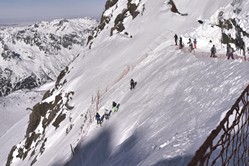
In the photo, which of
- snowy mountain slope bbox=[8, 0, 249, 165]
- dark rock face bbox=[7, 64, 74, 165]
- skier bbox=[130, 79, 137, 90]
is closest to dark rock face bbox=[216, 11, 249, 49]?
snowy mountain slope bbox=[8, 0, 249, 165]

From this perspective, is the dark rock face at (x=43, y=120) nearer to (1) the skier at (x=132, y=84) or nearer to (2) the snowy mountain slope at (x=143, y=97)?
(2) the snowy mountain slope at (x=143, y=97)

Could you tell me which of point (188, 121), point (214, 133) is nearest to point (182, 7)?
point (188, 121)

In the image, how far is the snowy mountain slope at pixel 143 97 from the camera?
16.2m

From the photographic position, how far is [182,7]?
180 feet

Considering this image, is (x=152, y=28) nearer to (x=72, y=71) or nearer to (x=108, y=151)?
(x=72, y=71)

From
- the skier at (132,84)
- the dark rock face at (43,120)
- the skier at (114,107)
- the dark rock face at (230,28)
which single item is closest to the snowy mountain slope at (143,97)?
the dark rock face at (43,120)

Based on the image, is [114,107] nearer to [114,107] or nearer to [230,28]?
[114,107]

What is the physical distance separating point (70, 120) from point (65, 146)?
1020 centimetres

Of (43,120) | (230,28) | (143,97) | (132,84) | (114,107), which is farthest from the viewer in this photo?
(43,120)

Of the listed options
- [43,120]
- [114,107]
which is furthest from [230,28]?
[43,120]

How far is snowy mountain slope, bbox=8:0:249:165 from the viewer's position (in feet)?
53.3

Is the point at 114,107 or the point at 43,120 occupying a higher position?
the point at 114,107

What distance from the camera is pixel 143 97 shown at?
28.1 meters

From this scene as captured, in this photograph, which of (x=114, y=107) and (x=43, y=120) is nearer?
(x=114, y=107)
